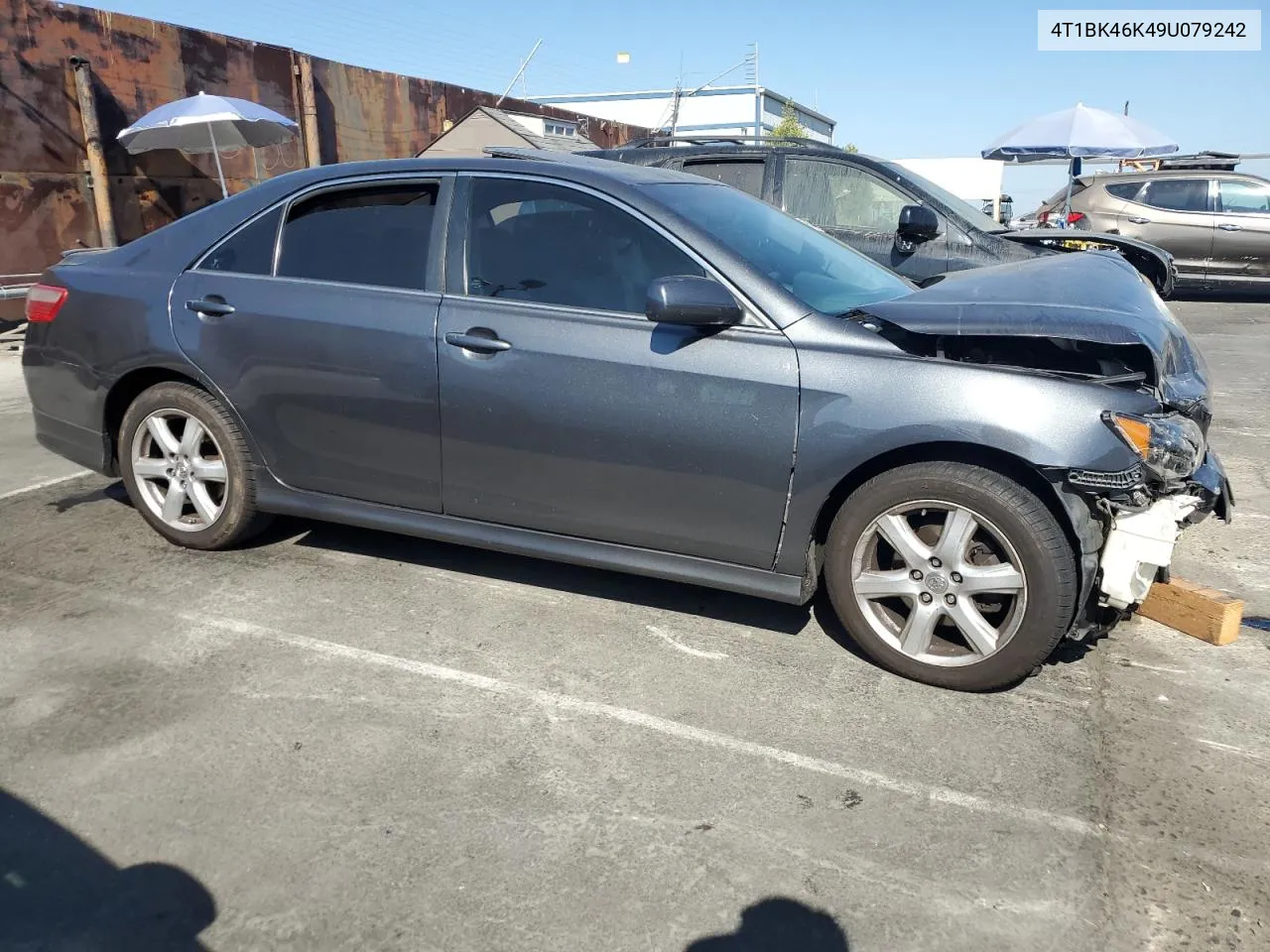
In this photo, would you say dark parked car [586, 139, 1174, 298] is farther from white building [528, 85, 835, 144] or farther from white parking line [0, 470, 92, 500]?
white building [528, 85, 835, 144]

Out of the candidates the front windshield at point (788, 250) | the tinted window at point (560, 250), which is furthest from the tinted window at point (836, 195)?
the tinted window at point (560, 250)

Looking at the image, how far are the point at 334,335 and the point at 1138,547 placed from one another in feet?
9.59

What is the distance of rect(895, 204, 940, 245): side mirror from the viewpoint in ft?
20.4

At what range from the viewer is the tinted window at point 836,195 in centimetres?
679

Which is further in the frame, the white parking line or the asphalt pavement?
the white parking line

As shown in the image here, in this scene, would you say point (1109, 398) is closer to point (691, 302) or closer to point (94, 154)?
point (691, 302)

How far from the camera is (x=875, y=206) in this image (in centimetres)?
680

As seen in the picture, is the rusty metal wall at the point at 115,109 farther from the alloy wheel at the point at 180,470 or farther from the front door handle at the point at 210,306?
the front door handle at the point at 210,306

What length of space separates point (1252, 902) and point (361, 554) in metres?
3.45

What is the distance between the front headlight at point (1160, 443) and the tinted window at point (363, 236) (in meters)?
2.49

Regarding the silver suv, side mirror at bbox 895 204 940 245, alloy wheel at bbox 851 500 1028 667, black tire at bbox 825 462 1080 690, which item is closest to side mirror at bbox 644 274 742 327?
black tire at bbox 825 462 1080 690

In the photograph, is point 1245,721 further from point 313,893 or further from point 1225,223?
point 1225,223

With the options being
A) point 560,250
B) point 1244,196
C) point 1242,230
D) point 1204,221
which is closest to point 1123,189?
point 1204,221

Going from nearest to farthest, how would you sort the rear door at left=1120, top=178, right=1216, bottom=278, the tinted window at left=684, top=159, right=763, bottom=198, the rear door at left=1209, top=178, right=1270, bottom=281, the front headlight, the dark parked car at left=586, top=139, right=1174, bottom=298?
the front headlight → the dark parked car at left=586, top=139, right=1174, bottom=298 → the tinted window at left=684, top=159, right=763, bottom=198 → the rear door at left=1209, top=178, right=1270, bottom=281 → the rear door at left=1120, top=178, right=1216, bottom=278
